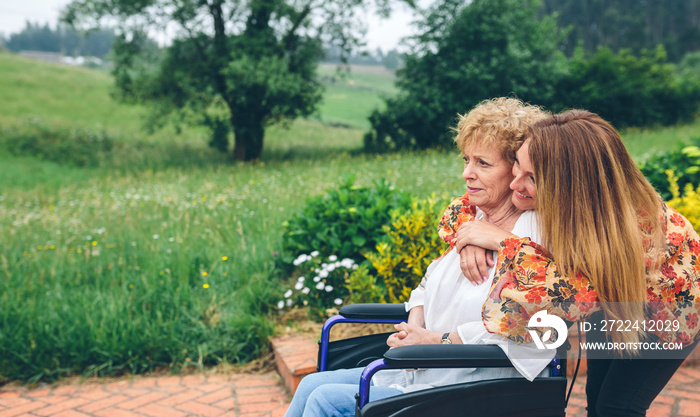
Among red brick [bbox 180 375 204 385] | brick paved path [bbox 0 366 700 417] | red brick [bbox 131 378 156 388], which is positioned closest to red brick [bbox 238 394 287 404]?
brick paved path [bbox 0 366 700 417]

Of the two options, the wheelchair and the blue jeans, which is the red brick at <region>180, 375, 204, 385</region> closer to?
the blue jeans

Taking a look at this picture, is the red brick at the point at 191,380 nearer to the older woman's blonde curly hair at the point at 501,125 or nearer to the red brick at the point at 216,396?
the red brick at the point at 216,396

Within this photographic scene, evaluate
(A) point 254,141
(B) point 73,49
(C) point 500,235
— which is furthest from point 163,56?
(B) point 73,49

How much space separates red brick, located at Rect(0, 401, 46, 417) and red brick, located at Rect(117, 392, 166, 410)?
532 mm

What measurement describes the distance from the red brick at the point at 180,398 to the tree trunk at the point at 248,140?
1472cm

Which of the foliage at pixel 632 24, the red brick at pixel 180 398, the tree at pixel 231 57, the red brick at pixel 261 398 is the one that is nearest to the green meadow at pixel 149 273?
the red brick at pixel 180 398

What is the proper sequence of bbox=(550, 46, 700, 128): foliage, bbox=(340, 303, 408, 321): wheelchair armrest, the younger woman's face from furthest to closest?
1. bbox=(550, 46, 700, 128): foliage
2. bbox=(340, 303, 408, 321): wheelchair armrest
3. the younger woman's face

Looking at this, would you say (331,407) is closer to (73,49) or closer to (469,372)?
(469,372)

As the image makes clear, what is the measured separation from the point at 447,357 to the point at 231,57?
16202 mm

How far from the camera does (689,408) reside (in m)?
3.04

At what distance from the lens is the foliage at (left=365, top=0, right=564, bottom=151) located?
59.5 ft

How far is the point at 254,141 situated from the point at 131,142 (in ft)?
17.3

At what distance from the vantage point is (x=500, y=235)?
1.96m

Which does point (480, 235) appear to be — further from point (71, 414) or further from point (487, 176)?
point (71, 414)
